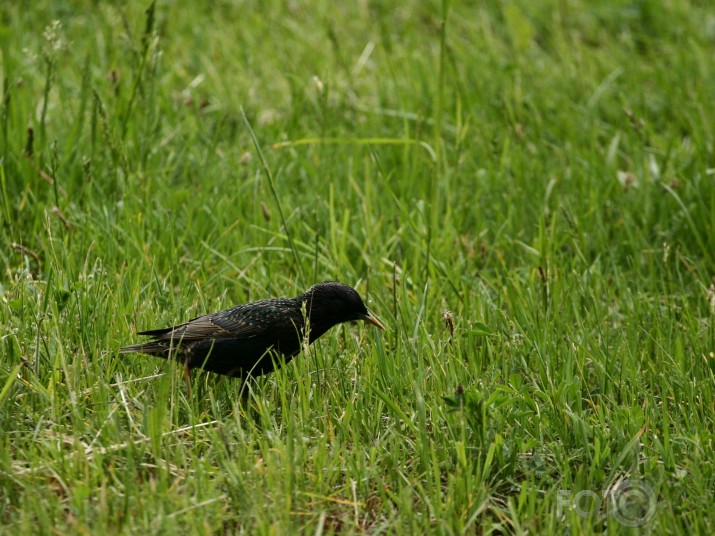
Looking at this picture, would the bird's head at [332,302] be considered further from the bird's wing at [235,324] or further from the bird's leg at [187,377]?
the bird's leg at [187,377]

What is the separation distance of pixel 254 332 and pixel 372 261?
1.16 meters

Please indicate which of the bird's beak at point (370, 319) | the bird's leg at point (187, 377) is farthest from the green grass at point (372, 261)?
the bird's beak at point (370, 319)

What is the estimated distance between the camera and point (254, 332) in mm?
4309

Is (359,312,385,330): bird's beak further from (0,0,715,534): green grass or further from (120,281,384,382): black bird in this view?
(0,0,715,534): green grass

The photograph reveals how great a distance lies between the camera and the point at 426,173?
595 centimetres

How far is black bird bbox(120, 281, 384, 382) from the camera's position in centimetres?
416

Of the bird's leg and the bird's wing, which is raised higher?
the bird's wing

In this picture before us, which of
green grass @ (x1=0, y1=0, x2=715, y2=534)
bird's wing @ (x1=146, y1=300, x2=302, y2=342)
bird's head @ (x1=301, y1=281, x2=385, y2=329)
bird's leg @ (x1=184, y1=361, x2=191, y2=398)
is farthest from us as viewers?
bird's head @ (x1=301, y1=281, x2=385, y2=329)

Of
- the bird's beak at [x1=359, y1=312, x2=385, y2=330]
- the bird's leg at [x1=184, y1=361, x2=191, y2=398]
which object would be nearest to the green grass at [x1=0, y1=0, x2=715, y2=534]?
the bird's leg at [x1=184, y1=361, x2=191, y2=398]

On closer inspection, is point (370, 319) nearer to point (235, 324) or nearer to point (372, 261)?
point (235, 324)

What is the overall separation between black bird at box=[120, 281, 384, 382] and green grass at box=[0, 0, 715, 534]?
101 mm

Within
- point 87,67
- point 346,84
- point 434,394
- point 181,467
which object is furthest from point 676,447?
point 346,84

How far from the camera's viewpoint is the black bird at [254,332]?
13.6 ft

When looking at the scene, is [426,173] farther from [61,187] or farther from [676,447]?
[676,447]
